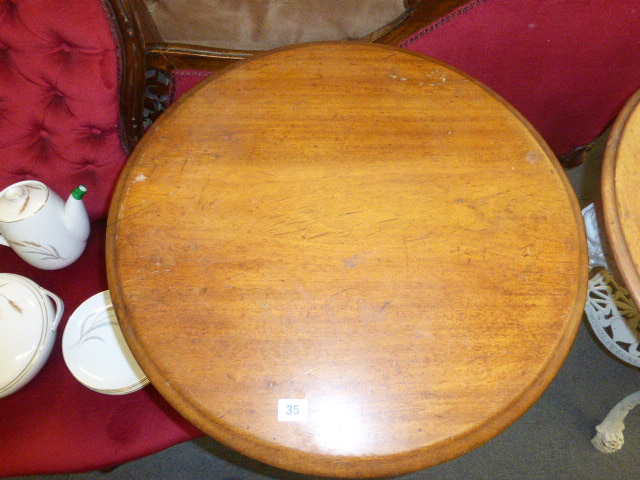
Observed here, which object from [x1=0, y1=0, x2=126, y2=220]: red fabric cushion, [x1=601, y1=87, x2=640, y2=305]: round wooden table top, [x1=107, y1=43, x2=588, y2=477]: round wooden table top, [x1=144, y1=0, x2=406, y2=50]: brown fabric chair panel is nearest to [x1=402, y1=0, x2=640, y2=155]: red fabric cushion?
[x1=144, y1=0, x2=406, y2=50]: brown fabric chair panel

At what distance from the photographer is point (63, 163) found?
2.56 feet

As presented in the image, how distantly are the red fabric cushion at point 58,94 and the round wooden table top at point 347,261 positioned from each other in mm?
178

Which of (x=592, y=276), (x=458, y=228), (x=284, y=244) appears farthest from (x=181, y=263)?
(x=592, y=276)

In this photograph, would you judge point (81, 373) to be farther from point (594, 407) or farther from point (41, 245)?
point (594, 407)

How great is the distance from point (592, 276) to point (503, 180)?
597 mm

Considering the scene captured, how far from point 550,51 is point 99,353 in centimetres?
113

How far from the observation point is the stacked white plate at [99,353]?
0.65 m

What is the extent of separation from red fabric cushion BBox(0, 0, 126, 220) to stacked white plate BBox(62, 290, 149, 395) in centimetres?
26

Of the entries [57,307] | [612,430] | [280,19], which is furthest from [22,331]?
[612,430]

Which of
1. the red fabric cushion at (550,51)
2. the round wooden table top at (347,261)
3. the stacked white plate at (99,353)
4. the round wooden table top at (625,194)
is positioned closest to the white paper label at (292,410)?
the round wooden table top at (347,261)

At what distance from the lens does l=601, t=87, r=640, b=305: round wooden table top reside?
0.50 m

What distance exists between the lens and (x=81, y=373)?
25.6 inches

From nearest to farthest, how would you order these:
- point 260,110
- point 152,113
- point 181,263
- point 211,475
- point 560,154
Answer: point 181,263 → point 260,110 → point 152,113 → point 211,475 → point 560,154

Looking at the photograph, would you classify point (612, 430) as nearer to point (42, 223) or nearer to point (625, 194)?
point (625, 194)
